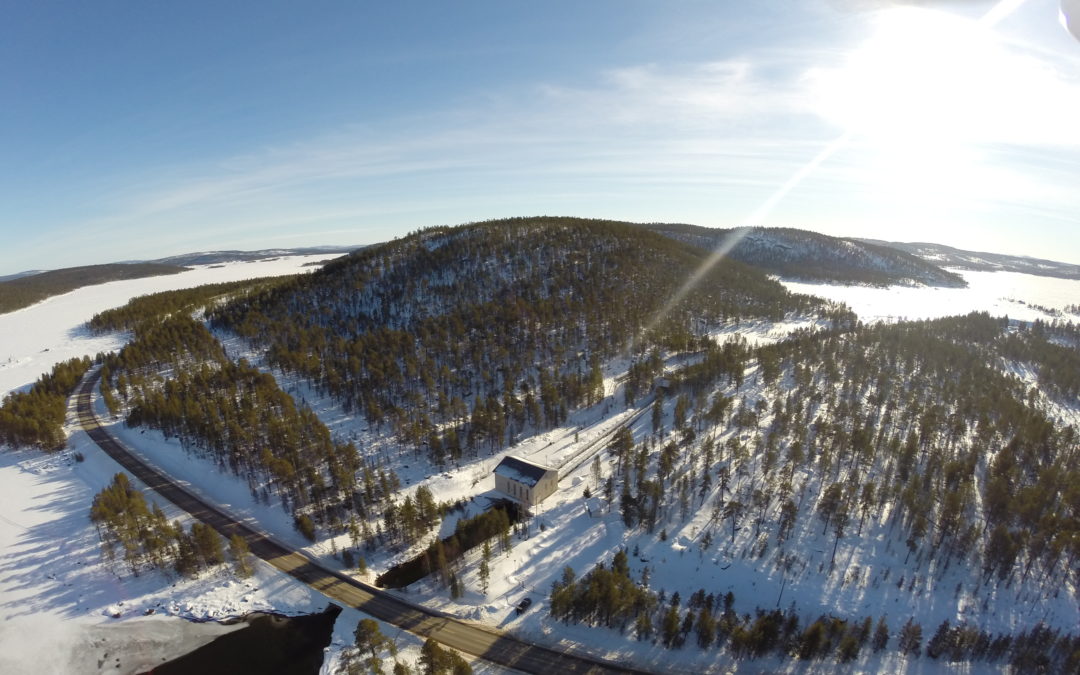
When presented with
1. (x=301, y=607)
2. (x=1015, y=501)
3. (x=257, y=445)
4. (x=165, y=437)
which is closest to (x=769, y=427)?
(x=1015, y=501)

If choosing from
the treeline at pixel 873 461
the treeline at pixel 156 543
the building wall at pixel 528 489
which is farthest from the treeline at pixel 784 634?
the treeline at pixel 156 543

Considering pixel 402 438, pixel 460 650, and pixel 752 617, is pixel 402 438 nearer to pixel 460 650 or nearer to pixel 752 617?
pixel 460 650

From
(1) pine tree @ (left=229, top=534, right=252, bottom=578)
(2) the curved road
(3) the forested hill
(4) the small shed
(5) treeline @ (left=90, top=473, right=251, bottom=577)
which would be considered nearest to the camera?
(2) the curved road

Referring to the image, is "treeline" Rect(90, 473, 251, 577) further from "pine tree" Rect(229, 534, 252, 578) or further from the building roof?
the building roof

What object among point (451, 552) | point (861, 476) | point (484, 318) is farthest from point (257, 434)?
point (861, 476)

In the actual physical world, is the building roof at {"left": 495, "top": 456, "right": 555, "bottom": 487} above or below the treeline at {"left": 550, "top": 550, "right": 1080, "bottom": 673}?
above

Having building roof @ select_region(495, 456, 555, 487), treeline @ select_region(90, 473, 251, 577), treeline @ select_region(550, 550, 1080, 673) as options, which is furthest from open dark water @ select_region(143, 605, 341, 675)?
building roof @ select_region(495, 456, 555, 487)

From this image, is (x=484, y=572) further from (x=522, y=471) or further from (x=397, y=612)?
(x=522, y=471)
